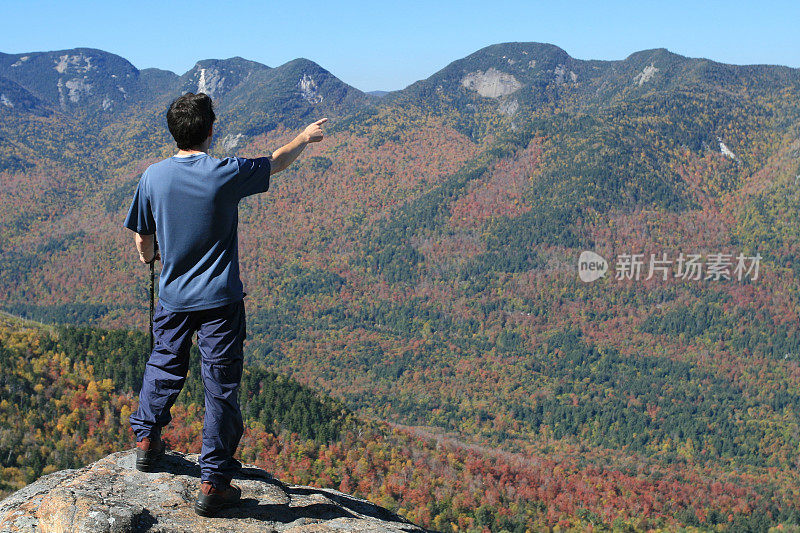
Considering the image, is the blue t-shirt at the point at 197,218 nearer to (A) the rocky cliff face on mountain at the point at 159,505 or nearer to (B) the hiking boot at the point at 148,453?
(B) the hiking boot at the point at 148,453

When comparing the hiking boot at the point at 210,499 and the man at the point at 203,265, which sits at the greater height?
the man at the point at 203,265

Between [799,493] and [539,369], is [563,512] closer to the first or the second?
[799,493]

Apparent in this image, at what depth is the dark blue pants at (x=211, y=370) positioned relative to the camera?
744 centimetres

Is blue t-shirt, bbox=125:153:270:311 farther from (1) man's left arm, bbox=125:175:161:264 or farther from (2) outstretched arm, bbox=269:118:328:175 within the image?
(2) outstretched arm, bbox=269:118:328:175

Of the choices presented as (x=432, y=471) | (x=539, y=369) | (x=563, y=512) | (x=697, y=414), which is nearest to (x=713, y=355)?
(x=697, y=414)

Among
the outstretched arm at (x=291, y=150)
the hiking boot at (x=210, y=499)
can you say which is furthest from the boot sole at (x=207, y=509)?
the outstretched arm at (x=291, y=150)

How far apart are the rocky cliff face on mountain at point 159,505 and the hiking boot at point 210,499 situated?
0.11 m

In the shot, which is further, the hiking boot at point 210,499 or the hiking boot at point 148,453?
the hiking boot at point 148,453

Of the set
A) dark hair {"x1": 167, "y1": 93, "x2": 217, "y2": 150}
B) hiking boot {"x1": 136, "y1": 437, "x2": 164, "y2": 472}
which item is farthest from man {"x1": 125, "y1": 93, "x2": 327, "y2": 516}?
hiking boot {"x1": 136, "y1": 437, "x2": 164, "y2": 472}

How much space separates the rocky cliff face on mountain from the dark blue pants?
61 centimetres

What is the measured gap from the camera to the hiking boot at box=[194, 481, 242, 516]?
756 cm

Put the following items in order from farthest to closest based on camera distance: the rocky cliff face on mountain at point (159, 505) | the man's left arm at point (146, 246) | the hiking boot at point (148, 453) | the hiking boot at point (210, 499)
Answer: the hiking boot at point (148, 453) < the man's left arm at point (146, 246) < the hiking boot at point (210, 499) < the rocky cliff face on mountain at point (159, 505)

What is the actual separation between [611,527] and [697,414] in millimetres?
93360

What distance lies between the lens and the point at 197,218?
726 cm
